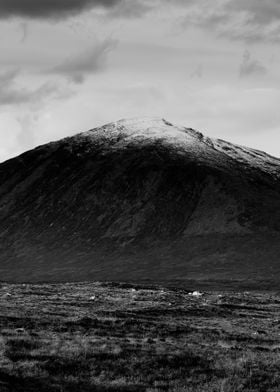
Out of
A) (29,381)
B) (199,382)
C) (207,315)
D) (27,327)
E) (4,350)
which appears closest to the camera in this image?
(29,381)

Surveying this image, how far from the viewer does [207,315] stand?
56750 millimetres

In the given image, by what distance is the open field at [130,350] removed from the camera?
A: 2700 cm

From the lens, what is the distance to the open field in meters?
27.0

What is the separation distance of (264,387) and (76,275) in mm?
167475

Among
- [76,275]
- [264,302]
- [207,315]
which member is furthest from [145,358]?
[76,275]

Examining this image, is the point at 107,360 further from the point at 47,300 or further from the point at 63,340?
the point at 47,300

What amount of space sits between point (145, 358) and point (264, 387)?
20.3ft

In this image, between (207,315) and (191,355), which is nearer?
(191,355)

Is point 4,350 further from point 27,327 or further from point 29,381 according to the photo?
point 27,327

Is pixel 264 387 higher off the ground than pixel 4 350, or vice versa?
pixel 4 350

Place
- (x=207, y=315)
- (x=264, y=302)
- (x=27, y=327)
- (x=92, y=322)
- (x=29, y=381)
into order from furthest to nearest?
(x=264, y=302) → (x=207, y=315) → (x=92, y=322) → (x=27, y=327) → (x=29, y=381)

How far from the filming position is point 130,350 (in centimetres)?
3294

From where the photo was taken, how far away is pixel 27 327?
3822 cm

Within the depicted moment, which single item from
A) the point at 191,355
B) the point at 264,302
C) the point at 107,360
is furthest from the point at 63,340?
the point at 264,302
